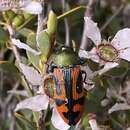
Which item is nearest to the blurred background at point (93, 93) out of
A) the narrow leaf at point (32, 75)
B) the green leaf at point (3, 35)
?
the green leaf at point (3, 35)

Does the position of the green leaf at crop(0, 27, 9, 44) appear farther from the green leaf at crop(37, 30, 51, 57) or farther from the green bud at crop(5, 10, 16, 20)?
the green leaf at crop(37, 30, 51, 57)

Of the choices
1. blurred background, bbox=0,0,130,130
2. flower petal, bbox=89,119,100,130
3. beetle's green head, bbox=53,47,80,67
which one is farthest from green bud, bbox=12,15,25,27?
flower petal, bbox=89,119,100,130

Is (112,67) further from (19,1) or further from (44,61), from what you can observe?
(19,1)

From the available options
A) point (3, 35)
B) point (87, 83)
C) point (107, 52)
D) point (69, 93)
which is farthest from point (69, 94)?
point (3, 35)

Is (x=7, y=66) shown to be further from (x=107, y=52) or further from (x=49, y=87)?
(x=107, y=52)

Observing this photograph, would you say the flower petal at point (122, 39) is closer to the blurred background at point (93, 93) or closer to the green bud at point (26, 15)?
the blurred background at point (93, 93)

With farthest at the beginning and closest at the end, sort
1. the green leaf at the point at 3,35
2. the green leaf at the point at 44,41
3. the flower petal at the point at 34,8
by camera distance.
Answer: the green leaf at the point at 3,35 < the flower petal at the point at 34,8 < the green leaf at the point at 44,41

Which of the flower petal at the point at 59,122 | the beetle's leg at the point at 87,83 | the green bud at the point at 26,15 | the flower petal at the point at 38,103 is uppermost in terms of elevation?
the green bud at the point at 26,15
